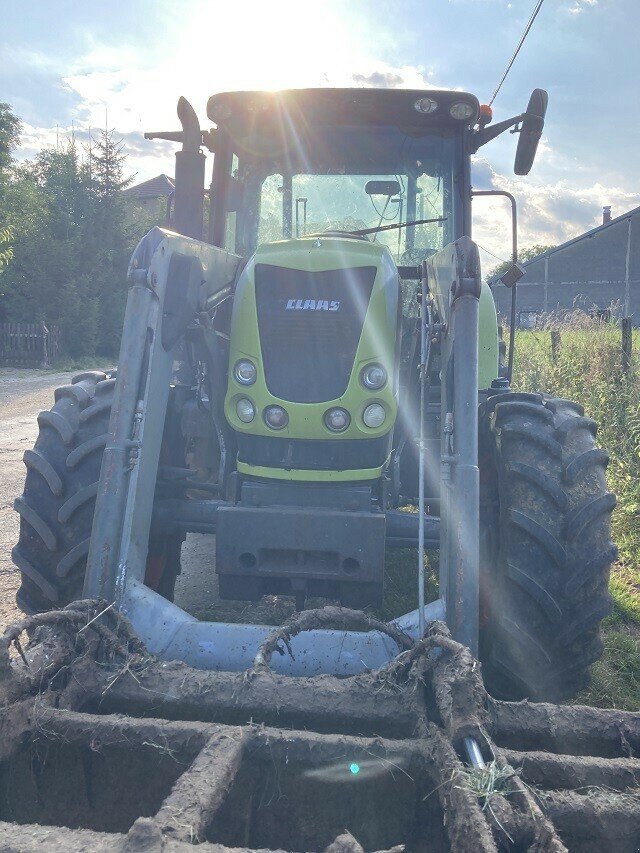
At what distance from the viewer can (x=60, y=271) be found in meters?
26.9

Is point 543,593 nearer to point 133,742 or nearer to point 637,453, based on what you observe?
point 133,742

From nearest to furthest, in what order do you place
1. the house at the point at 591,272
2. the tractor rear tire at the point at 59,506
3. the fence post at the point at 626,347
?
the tractor rear tire at the point at 59,506, the fence post at the point at 626,347, the house at the point at 591,272

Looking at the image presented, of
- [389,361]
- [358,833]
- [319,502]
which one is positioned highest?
[389,361]

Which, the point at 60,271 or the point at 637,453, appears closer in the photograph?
the point at 637,453

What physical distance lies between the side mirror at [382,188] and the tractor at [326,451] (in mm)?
17

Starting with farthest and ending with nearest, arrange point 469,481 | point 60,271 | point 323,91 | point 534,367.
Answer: point 60,271 < point 534,367 < point 323,91 < point 469,481

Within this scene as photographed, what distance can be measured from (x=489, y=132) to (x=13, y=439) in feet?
25.9

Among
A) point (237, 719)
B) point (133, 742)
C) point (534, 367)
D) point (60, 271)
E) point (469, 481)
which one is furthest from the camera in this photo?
point (60, 271)

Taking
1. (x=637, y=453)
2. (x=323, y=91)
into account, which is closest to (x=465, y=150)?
(x=323, y=91)

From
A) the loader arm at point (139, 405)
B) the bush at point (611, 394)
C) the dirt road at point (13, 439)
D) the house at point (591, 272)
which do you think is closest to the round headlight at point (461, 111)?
the loader arm at point (139, 405)

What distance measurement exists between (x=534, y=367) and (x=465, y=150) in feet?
24.2

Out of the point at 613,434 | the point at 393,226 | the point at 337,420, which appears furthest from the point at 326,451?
the point at 613,434

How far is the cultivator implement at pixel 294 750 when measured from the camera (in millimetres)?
1711

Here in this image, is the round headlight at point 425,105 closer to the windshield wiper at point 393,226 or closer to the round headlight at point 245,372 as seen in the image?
the windshield wiper at point 393,226
